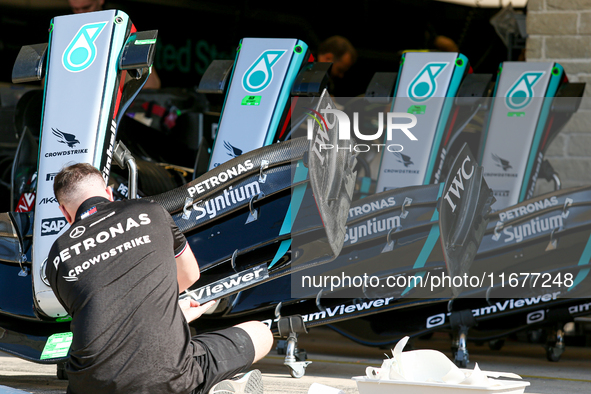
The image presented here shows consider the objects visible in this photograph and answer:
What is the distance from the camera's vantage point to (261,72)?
412 cm

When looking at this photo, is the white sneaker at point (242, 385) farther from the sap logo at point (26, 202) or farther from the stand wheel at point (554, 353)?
the stand wheel at point (554, 353)

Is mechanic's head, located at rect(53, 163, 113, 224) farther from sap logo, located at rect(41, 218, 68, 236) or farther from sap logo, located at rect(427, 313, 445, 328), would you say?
sap logo, located at rect(427, 313, 445, 328)

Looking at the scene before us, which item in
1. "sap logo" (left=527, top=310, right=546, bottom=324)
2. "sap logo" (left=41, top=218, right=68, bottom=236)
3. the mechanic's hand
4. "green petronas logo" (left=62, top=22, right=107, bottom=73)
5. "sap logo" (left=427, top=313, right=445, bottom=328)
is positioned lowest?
"sap logo" (left=427, top=313, right=445, bottom=328)

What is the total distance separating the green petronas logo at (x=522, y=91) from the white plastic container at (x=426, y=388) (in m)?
2.38

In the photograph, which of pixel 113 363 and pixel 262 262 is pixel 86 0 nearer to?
pixel 262 262

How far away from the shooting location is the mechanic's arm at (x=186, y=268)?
253cm

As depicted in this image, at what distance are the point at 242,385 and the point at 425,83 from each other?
2238 millimetres

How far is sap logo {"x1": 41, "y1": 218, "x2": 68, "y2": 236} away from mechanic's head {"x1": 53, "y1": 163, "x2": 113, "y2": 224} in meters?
0.77

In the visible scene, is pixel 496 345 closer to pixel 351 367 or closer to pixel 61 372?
pixel 351 367

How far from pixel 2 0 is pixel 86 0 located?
1.99 m

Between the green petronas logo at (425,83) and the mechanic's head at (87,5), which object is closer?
the green petronas logo at (425,83)

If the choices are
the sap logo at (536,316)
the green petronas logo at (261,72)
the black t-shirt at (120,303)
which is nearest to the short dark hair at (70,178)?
the black t-shirt at (120,303)

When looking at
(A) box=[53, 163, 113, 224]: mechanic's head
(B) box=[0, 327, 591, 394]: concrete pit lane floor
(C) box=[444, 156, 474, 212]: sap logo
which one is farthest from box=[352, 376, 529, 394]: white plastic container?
(C) box=[444, 156, 474, 212]: sap logo

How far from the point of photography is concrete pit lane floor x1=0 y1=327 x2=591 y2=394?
331cm
